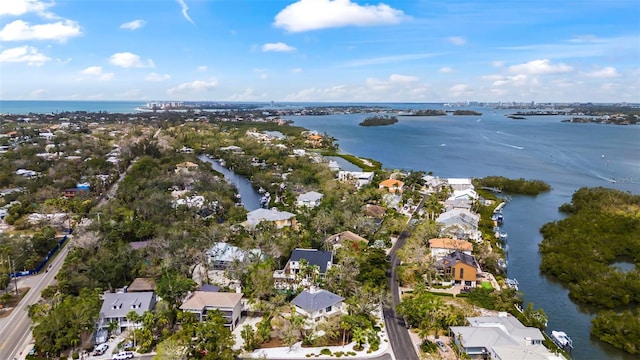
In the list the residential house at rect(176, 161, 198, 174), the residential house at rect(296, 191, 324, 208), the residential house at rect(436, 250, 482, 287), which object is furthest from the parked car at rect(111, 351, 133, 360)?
the residential house at rect(176, 161, 198, 174)

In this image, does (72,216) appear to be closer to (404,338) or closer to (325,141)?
(404,338)

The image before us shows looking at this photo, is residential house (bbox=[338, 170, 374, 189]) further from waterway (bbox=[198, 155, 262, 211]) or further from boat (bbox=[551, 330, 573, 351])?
boat (bbox=[551, 330, 573, 351])

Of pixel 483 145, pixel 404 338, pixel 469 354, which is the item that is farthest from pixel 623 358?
pixel 483 145

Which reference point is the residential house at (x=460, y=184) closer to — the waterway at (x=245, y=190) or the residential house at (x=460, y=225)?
the residential house at (x=460, y=225)

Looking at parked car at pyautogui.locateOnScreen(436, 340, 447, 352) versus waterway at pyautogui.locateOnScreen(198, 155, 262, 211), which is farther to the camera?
waterway at pyautogui.locateOnScreen(198, 155, 262, 211)

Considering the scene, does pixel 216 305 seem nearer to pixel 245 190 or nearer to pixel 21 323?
pixel 21 323

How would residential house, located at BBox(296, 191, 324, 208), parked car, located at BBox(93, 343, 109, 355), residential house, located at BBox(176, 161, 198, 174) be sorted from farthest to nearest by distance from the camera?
residential house, located at BBox(176, 161, 198, 174) → residential house, located at BBox(296, 191, 324, 208) → parked car, located at BBox(93, 343, 109, 355)

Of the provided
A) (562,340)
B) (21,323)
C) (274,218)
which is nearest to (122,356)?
(21,323)
